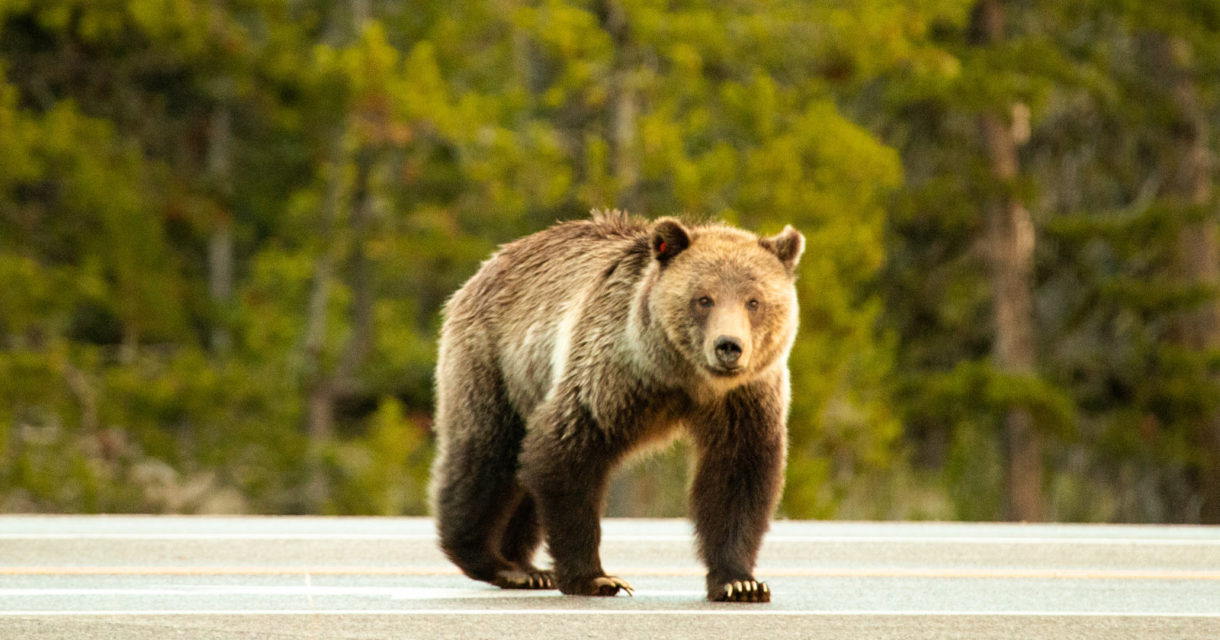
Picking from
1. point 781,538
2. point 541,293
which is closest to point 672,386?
point 541,293

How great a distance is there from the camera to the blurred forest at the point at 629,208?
20.4 meters

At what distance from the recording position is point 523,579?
771 cm

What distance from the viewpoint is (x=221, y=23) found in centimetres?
2423

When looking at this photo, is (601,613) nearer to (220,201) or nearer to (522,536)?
(522,536)

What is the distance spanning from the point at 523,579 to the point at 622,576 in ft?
2.72

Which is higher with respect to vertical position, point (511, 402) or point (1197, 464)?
point (511, 402)

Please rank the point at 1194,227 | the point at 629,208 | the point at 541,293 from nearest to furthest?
the point at 541,293 < the point at 629,208 < the point at 1194,227

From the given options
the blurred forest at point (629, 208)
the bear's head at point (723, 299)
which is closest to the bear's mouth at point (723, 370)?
the bear's head at point (723, 299)

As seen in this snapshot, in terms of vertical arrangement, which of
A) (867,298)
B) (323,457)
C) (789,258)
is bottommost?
(323,457)

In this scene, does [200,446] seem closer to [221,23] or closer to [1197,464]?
[221,23]

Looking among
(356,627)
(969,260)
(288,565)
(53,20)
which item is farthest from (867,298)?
(356,627)

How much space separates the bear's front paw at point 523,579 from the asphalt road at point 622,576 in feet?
0.61

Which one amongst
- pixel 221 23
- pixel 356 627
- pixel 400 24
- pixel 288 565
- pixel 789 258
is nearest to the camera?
pixel 356 627

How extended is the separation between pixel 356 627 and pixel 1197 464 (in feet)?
59.6
